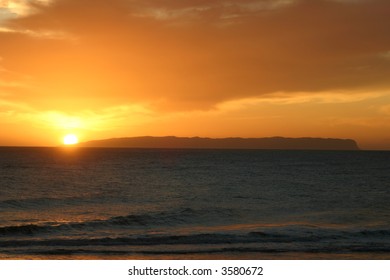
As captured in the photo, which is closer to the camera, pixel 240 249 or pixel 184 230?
pixel 240 249

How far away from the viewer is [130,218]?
28969 mm

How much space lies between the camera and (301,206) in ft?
121

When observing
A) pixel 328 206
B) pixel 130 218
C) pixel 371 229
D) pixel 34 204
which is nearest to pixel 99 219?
pixel 130 218

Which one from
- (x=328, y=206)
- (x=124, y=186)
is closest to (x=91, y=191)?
(x=124, y=186)

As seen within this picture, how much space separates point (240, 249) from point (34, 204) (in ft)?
72.1

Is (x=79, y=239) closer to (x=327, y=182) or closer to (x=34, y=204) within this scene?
(x=34, y=204)

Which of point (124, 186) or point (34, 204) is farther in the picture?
point (124, 186)

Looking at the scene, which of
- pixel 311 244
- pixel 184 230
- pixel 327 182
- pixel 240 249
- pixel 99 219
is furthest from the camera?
pixel 327 182

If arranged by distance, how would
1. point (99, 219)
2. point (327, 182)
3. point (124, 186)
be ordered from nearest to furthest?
point (99, 219) < point (124, 186) < point (327, 182)

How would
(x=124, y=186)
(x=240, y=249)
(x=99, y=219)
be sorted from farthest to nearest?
(x=124, y=186)
(x=99, y=219)
(x=240, y=249)
